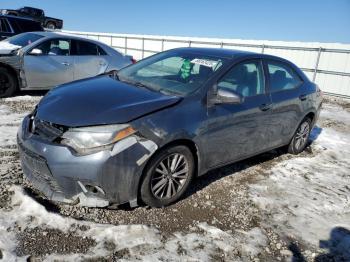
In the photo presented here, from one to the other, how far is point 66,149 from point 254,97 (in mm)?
2462

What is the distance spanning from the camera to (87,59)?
8859mm

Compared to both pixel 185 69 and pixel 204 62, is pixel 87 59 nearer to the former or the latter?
pixel 185 69

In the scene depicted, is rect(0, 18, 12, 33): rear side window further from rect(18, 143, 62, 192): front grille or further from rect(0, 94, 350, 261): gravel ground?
rect(18, 143, 62, 192): front grille

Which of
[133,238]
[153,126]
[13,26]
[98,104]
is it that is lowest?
[133,238]

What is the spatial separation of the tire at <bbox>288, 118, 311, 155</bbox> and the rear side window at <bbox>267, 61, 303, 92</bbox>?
2.42 ft

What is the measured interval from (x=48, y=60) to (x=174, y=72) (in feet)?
15.9

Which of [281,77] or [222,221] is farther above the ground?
[281,77]

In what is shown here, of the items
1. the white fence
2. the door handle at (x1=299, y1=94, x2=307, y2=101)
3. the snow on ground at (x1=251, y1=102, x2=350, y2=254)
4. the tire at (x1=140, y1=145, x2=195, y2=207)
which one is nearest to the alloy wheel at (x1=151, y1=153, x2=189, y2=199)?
the tire at (x1=140, y1=145, x2=195, y2=207)

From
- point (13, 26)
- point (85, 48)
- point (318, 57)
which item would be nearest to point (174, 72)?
point (85, 48)

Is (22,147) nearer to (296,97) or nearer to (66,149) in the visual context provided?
(66,149)

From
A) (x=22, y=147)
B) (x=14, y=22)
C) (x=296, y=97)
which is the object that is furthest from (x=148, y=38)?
(x=22, y=147)

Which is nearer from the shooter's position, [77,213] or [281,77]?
[77,213]

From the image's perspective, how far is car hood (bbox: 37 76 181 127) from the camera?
3262 millimetres

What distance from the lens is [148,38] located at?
69.8 feet
